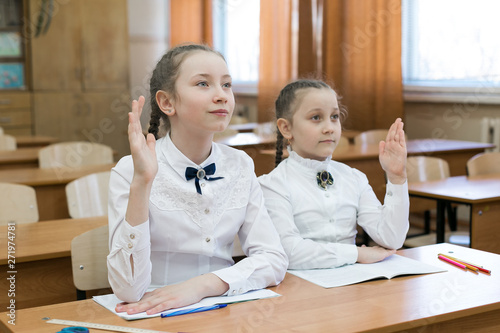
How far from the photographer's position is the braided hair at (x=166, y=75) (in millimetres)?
1470

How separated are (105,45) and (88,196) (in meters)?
4.96

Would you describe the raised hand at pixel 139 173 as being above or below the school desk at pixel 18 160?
above

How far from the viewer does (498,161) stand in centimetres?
342

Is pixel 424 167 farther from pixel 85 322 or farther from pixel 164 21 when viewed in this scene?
pixel 164 21

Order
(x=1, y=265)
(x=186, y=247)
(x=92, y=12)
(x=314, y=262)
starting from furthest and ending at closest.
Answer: (x=92, y=12) < (x=1, y=265) < (x=314, y=262) < (x=186, y=247)

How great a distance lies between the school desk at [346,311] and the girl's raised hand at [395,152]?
0.29 metres

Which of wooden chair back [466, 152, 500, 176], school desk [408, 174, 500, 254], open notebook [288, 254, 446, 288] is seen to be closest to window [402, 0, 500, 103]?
wooden chair back [466, 152, 500, 176]

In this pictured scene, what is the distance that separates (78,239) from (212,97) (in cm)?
55

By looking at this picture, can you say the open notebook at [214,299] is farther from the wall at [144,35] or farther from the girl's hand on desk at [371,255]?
the wall at [144,35]

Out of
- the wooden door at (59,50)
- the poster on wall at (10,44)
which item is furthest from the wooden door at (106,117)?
the poster on wall at (10,44)

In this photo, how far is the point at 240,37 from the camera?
23.8 ft

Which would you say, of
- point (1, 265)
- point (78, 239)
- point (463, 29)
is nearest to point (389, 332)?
point (78, 239)

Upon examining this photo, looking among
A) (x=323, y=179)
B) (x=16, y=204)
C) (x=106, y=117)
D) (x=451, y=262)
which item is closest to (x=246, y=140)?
(x=16, y=204)

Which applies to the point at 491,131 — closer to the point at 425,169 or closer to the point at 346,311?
the point at 425,169
